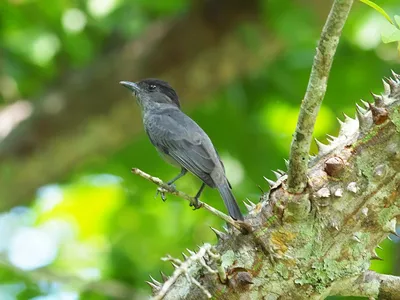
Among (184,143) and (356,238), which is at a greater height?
(184,143)

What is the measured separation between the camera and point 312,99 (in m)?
2.46

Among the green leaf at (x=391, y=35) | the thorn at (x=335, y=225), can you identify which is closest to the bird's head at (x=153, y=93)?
the thorn at (x=335, y=225)

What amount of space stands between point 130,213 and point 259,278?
5.20 metres

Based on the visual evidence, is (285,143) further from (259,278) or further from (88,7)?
(259,278)

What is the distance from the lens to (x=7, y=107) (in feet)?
25.2

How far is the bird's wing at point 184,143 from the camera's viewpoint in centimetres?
424

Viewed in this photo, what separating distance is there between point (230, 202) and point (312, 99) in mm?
1416

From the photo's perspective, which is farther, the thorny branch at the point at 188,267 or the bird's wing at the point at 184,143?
the bird's wing at the point at 184,143

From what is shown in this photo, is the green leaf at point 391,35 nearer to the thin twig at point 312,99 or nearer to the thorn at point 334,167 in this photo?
the thin twig at point 312,99

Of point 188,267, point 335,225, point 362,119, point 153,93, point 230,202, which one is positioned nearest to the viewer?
point 188,267

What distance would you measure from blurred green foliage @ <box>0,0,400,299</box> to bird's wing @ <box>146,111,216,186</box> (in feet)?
6.92

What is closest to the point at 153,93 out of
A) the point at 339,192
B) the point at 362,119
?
the point at 362,119

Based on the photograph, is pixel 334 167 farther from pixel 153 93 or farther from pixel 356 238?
pixel 153 93

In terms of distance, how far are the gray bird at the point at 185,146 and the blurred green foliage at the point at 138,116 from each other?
1961mm
